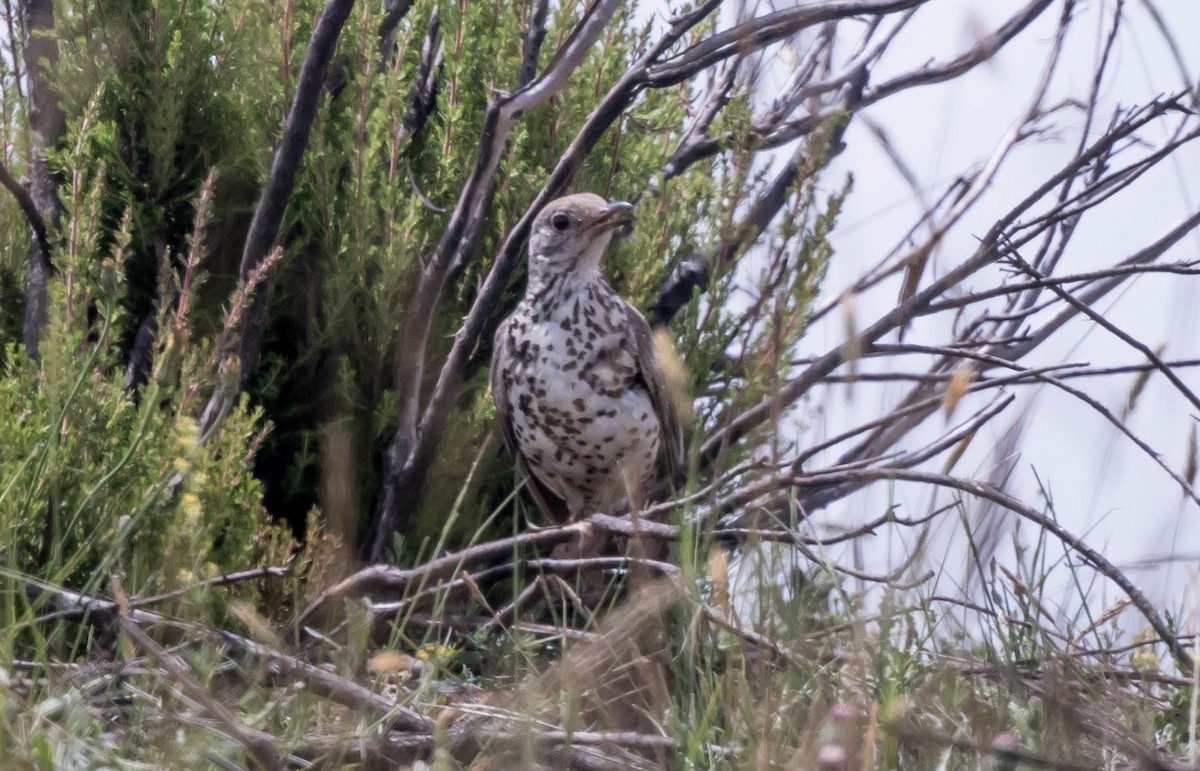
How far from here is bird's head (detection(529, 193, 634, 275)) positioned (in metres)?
3.50

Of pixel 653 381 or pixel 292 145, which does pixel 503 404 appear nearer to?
pixel 653 381

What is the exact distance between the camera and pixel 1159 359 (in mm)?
2195

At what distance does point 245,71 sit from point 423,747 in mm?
1999

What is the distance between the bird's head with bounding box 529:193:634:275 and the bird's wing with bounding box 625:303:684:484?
18cm

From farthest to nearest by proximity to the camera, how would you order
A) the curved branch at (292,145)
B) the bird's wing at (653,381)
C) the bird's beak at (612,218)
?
the bird's wing at (653,381) < the bird's beak at (612,218) < the curved branch at (292,145)

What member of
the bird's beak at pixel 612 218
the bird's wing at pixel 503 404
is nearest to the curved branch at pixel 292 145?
the bird's wing at pixel 503 404

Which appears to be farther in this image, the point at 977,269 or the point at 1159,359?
the point at 977,269

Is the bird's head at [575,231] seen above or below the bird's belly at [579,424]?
above

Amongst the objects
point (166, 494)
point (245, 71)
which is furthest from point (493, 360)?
point (166, 494)

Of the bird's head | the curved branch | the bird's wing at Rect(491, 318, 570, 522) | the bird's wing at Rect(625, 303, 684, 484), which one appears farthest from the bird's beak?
the curved branch

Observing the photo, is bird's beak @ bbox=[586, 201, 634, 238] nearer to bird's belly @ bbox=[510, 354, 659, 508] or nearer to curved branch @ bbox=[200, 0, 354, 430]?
bird's belly @ bbox=[510, 354, 659, 508]

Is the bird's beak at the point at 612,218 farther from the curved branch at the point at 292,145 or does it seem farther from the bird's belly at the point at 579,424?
the curved branch at the point at 292,145

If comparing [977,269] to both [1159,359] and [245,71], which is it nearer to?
[1159,359]

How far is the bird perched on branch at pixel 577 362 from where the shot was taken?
347cm
